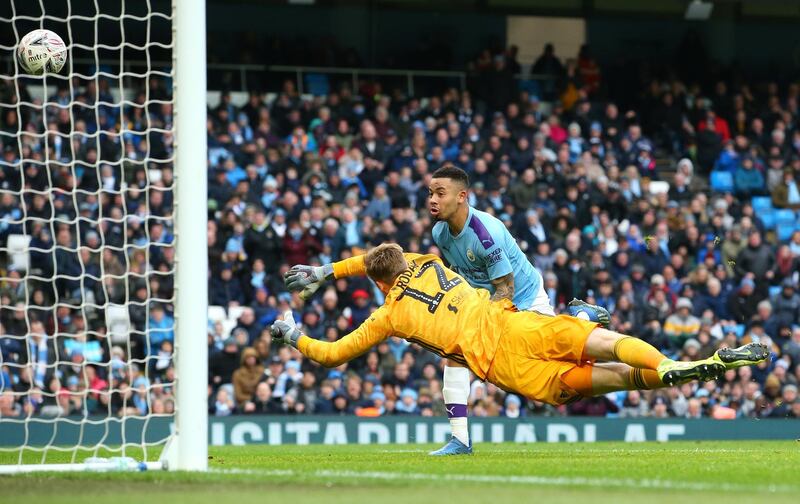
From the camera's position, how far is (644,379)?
9195 millimetres

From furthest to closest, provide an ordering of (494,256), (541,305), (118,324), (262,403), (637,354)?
(118,324), (262,403), (541,305), (494,256), (637,354)

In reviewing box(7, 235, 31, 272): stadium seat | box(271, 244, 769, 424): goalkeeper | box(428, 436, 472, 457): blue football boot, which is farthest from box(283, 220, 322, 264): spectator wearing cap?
box(271, 244, 769, 424): goalkeeper

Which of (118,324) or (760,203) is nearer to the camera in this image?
(118,324)

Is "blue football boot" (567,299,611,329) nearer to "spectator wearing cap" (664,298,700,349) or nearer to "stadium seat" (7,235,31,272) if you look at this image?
"stadium seat" (7,235,31,272)

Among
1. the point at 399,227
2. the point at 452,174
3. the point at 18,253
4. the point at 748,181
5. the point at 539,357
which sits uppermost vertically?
the point at 748,181

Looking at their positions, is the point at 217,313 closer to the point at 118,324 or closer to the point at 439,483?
the point at 118,324

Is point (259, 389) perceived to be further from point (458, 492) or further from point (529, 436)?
point (458, 492)

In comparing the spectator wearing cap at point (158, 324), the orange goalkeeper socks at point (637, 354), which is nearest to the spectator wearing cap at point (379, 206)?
the spectator wearing cap at point (158, 324)

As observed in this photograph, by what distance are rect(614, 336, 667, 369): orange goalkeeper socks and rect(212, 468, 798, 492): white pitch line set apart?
1.63m

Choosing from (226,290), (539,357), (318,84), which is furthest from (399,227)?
(539,357)

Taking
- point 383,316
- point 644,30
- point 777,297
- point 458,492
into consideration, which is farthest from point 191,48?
point 644,30

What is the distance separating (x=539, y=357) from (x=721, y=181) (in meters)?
15.3

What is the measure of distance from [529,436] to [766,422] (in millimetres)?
3528

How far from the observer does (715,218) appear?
22.1m
